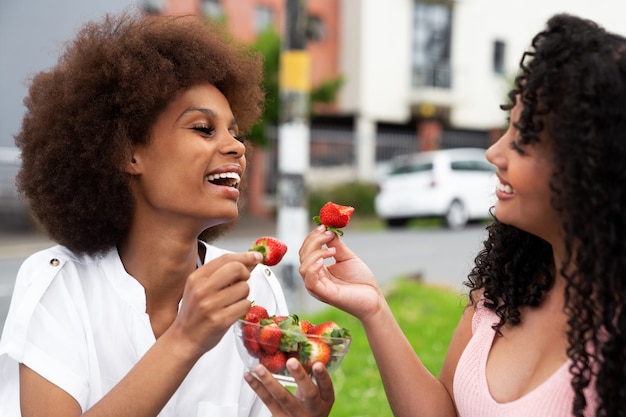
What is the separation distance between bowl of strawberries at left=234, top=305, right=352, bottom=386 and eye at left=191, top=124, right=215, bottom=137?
56cm

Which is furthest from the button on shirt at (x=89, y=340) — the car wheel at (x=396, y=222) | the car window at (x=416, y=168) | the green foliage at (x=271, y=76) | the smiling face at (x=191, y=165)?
the car wheel at (x=396, y=222)

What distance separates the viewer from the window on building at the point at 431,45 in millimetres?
24859

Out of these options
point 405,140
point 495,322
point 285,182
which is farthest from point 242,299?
point 405,140

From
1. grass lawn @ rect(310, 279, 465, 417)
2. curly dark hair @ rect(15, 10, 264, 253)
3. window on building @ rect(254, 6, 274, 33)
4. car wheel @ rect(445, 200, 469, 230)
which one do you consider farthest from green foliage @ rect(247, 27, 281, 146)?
curly dark hair @ rect(15, 10, 264, 253)

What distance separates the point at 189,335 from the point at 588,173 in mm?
948

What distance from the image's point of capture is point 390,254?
12781 mm

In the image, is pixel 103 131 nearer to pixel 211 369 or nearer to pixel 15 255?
pixel 211 369

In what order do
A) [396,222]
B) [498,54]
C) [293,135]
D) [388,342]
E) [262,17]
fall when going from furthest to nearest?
[498,54] → [262,17] → [396,222] → [293,135] → [388,342]

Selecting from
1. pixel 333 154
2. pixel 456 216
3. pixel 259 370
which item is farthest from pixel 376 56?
pixel 259 370

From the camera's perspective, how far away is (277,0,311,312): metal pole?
6.41 m

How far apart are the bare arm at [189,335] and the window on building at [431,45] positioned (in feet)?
77.0

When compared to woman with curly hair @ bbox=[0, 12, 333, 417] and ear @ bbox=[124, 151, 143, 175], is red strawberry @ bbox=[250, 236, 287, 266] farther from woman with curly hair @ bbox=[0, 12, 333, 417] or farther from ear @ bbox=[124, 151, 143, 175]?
ear @ bbox=[124, 151, 143, 175]

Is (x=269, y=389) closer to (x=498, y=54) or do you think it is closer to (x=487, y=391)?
(x=487, y=391)

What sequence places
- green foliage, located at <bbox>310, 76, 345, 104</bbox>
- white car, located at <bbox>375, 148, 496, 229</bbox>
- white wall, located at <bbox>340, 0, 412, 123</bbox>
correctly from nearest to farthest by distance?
white car, located at <bbox>375, 148, 496, 229</bbox>
green foliage, located at <bbox>310, 76, 345, 104</bbox>
white wall, located at <bbox>340, 0, 412, 123</bbox>
